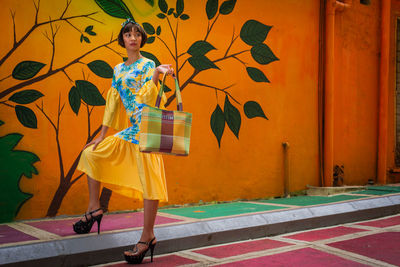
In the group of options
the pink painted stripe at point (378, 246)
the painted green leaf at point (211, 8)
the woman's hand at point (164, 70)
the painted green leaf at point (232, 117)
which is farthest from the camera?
the painted green leaf at point (232, 117)

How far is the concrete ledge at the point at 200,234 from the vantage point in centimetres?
346

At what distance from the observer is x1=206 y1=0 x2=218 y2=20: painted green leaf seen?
241 inches

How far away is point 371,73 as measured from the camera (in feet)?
26.6

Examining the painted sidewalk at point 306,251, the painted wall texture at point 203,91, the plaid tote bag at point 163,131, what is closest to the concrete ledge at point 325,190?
the painted wall texture at point 203,91

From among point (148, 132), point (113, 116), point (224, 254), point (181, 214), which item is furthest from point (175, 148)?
point (181, 214)

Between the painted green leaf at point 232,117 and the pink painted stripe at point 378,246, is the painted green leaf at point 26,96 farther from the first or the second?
the pink painted stripe at point 378,246

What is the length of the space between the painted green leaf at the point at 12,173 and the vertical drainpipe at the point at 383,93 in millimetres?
5957

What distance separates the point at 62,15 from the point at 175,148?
2.54 metres

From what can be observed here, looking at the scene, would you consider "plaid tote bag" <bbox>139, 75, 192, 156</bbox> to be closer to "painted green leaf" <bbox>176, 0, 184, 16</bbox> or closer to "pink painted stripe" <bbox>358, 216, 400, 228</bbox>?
"painted green leaf" <bbox>176, 0, 184, 16</bbox>

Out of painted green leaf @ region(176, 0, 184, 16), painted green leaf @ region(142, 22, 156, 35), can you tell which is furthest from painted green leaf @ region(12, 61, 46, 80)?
painted green leaf @ region(176, 0, 184, 16)

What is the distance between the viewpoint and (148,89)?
3.62 m

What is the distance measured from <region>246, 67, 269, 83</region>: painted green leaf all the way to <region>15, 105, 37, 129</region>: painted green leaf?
3.04 metres

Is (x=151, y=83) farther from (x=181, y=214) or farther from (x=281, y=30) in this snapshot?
(x=281, y=30)

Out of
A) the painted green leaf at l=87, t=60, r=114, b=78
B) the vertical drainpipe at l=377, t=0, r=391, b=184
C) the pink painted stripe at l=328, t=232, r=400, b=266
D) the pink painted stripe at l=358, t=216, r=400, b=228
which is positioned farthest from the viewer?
the vertical drainpipe at l=377, t=0, r=391, b=184
